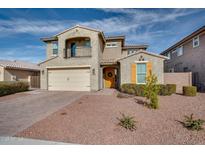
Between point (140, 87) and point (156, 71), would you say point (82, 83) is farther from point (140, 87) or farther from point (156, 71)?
point (156, 71)

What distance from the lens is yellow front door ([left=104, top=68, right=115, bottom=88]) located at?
55.6ft

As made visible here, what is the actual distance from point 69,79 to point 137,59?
7641 mm

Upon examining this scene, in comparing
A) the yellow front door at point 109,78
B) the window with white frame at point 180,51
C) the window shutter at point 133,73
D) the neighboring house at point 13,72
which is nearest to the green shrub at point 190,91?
the window shutter at point 133,73

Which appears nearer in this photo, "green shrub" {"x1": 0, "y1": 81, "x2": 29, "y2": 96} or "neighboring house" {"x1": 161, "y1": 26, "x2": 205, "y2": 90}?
"green shrub" {"x1": 0, "y1": 81, "x2": 29, "y2": 96}

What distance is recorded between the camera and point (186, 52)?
1606cm

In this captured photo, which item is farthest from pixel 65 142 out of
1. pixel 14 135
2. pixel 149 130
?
pixel 149 130

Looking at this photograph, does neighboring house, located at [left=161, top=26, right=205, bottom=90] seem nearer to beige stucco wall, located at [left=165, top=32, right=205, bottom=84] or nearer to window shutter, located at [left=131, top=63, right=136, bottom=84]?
beige stucco wall, located at [left=165, top=32, right=205, bottom=84]

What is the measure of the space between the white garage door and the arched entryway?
3494mm

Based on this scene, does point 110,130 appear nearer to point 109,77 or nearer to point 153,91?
point 153,91

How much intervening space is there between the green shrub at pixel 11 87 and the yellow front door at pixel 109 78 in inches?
369

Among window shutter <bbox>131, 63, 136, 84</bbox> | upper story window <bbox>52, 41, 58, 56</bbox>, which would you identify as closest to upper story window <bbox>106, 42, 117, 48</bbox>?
window shutter <bbox>131, 63, 136, 84</bbox>

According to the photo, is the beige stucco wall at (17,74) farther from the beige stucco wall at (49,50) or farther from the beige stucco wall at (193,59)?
the beige stucco wall at (193,59)

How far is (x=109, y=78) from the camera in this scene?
17078 millimetres

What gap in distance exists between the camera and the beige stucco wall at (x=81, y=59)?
1389 centimetres
